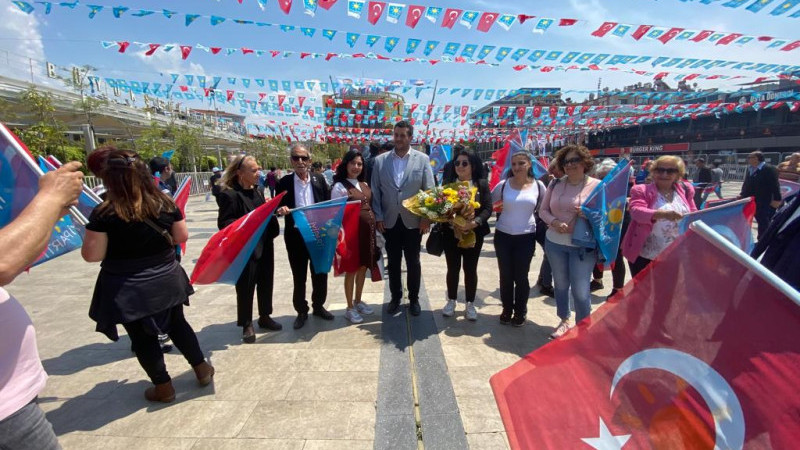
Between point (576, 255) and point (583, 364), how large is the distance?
193cm

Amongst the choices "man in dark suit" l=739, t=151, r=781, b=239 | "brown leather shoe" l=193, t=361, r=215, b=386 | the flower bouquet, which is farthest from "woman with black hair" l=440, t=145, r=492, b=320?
"man in dark suit" l=739, t=151, r=781, b=239

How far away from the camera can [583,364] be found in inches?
59.8

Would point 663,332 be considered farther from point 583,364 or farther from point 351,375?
point 351,375

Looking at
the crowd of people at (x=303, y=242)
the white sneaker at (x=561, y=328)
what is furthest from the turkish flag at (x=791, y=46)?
the white sneaker at (x=561, y=328)

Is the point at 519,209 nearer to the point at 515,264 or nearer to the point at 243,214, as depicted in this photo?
the point at 515,264

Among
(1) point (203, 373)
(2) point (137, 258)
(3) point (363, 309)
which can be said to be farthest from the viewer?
(3) point (363, 309)

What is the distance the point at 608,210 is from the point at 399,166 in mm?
1929

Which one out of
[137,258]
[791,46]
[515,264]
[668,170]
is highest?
[791,46]

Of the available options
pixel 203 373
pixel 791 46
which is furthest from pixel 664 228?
pixel 791 46

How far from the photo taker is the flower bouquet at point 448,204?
3.33 m

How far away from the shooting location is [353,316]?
389cm

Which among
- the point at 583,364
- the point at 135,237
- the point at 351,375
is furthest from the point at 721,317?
the point at 135,237

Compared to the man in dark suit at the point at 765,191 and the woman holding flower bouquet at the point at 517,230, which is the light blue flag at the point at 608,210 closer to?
the woman holding flower bouquet at the point at 517,230

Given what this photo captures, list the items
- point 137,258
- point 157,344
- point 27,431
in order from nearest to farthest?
point 27,431, point 137,258, point 157,344
